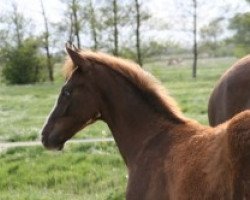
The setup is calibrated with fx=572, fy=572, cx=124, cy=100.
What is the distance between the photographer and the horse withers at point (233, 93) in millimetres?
6480

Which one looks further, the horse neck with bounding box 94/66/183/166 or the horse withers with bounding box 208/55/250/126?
the horse withers with bounding box 208/55/250/126

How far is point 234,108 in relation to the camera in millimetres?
6535

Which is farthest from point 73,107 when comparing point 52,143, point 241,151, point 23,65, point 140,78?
point 23,65

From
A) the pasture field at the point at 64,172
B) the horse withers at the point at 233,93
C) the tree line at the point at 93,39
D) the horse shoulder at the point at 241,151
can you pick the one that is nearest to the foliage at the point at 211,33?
the tree line at the point at 93,39

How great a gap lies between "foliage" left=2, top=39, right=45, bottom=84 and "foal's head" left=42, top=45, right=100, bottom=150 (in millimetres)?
40541

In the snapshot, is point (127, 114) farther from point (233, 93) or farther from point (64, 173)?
point (64, 173)

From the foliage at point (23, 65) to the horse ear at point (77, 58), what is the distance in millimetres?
40778

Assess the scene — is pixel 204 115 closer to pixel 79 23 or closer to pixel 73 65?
pixel 73 65

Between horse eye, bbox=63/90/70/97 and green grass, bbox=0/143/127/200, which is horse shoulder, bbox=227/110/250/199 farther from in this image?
green grass, bbox=0/143/127/200

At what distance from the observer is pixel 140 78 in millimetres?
4797

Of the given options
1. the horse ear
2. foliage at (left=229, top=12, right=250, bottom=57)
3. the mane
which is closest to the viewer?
the mane

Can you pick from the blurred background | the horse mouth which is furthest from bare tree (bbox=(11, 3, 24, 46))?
the horse mouth

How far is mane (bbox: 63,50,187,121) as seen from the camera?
15.3 feet

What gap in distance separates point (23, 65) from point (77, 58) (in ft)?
136
